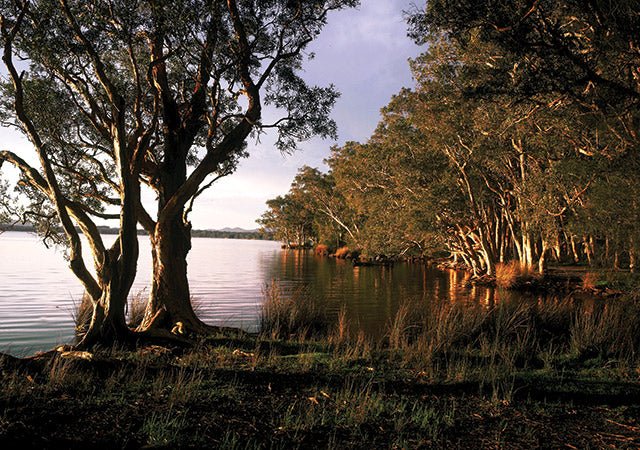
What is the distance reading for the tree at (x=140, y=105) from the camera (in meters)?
8.71

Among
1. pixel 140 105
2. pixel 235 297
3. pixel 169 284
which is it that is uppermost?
pixel 140 105

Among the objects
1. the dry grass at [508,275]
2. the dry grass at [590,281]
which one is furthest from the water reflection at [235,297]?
the dry grass at [590,281]

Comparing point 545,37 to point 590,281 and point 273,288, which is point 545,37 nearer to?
point 273,288

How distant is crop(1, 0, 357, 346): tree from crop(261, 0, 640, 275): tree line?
3.77 meters

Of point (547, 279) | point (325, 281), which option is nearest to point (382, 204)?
point (325, 281)

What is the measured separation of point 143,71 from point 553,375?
11.6 metres

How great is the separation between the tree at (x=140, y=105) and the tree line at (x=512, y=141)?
377 centimetres

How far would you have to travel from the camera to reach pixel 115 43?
1005 centimetres

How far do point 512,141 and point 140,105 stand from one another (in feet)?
65.2

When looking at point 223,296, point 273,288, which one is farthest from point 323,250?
point 273,288

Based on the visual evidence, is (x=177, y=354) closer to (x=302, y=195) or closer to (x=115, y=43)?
(x=115, y=43)

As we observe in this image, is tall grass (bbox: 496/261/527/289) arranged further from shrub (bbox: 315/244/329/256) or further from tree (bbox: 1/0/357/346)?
shrub (bbox: 315/244/329/256)

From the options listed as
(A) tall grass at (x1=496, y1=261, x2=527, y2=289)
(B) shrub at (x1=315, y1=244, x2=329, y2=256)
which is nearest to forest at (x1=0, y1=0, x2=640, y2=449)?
(A) tall grass at (x1=496, y1=261, x2=527, y2=289)

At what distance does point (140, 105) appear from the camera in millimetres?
9945
